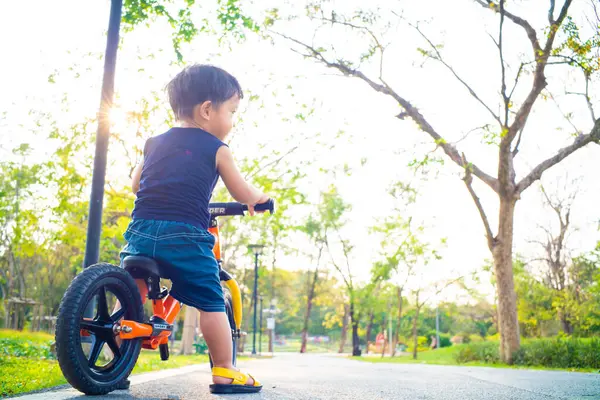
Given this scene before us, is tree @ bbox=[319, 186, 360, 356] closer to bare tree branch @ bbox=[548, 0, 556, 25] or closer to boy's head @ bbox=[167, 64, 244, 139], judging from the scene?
bare tree branch @ bbox=[548, 0, 556, 25]

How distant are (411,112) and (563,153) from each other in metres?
4.15

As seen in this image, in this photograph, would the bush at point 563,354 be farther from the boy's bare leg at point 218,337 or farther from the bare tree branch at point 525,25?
the boy's bare leg at point 218,337

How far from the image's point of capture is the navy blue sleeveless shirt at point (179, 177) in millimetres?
2795

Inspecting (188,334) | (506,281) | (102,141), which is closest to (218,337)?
(102,141)

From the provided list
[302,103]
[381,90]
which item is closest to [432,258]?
[381,90]

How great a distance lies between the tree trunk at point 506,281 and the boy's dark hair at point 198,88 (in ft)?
44.4

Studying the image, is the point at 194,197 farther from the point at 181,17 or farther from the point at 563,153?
the point at 563,153

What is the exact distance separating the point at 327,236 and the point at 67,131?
29.7 metres

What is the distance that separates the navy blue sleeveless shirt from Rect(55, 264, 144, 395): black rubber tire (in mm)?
379

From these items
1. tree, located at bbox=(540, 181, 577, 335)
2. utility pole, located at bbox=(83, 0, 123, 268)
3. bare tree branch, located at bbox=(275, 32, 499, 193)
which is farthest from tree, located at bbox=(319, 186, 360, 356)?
utility pole, located at bbox=(83, 0, 123, 268)

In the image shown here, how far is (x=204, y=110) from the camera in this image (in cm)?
305

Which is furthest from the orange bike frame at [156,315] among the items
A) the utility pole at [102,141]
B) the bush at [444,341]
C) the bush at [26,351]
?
the bush at [444,341]

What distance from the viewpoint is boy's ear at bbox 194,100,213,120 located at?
3.05 meters

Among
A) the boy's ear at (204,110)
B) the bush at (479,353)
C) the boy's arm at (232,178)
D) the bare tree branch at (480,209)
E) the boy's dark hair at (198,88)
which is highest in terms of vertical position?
the bare tree branch at (480,209)
